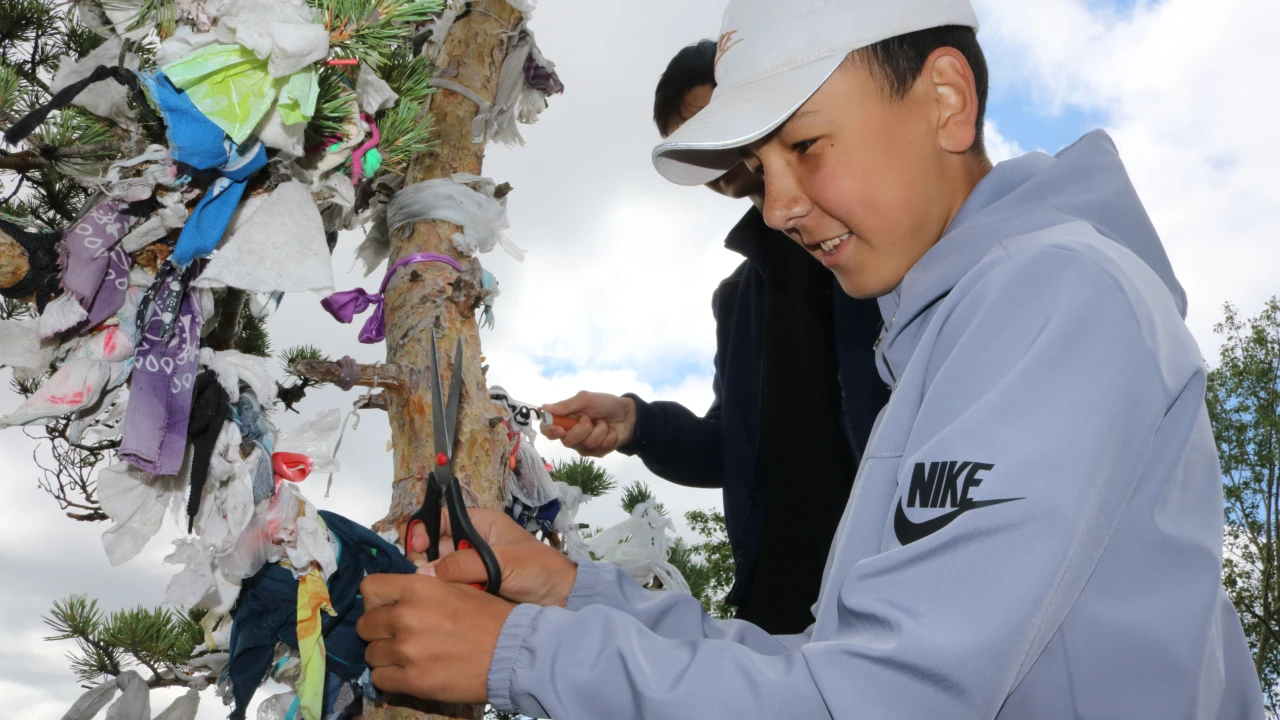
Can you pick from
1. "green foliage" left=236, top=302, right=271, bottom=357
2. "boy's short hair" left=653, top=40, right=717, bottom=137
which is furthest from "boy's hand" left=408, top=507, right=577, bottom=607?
"green foliage" left=236, top=302, right=271, bottom=357

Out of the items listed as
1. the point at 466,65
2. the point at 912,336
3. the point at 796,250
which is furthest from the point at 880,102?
the point at 796,250

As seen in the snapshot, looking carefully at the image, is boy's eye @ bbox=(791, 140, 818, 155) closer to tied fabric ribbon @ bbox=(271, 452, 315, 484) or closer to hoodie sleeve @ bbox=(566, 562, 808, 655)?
hoodie sleeve @ bbox=(566, 562, 808, 655)

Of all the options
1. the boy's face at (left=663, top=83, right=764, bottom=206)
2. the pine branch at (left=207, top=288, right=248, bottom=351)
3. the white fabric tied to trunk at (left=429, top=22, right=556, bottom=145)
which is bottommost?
the pine branch at (left=207, top=288, right=248, bottom=351)

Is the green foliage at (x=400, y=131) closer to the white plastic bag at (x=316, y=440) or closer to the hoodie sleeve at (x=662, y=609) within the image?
the white plastic bag at (x=316, y=440)

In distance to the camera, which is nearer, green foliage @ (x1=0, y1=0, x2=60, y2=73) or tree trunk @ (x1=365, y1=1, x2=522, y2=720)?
tree trunk @ (x1=365, y1=1, x2=522, y2=720)

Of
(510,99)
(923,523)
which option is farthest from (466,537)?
(510,99)

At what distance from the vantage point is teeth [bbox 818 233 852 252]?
1.38m

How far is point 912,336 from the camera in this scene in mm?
1381

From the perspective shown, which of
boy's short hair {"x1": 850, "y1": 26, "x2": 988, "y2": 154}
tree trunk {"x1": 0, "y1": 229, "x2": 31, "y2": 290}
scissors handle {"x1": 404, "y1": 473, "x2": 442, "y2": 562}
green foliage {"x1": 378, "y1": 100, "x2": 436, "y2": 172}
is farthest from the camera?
green foliage {"x1": 378, "y1": 100, "x2": 436, "y2": 172}

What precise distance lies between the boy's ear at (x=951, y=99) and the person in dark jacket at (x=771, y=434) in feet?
4.07

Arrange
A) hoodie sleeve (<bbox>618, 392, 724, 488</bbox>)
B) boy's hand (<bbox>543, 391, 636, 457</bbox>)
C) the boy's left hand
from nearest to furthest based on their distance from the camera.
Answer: the boy's left hand → boy's hand (<bbox>543, 391, 636, 457</bbox>) → hoodie sleeve (<bbox>618, 392, 724, 488</bbox>)

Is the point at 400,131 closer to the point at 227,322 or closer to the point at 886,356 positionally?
the point at 227,322

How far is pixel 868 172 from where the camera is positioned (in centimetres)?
132

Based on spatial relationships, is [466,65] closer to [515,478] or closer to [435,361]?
[435,361]
